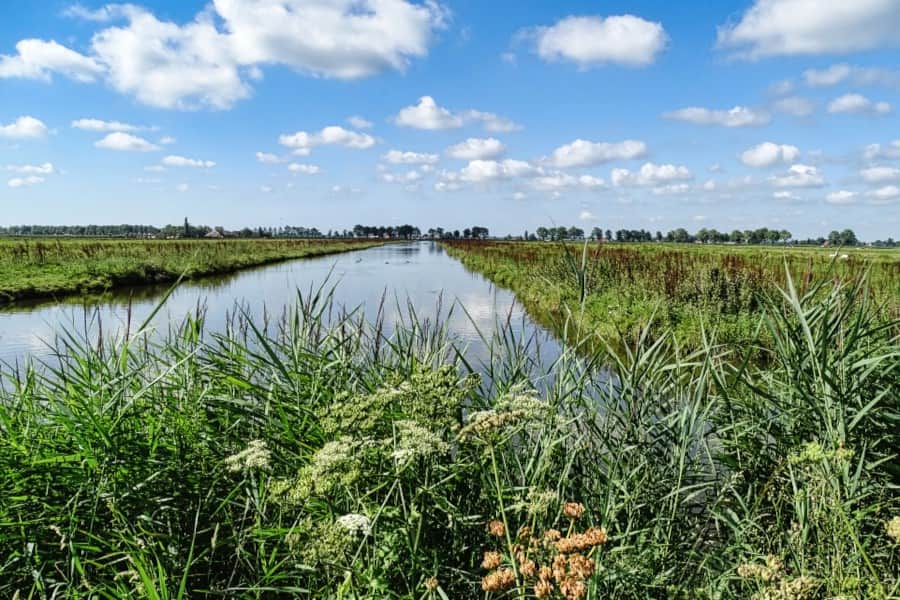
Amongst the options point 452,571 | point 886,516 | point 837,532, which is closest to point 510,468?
point 452,571

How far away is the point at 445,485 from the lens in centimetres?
245

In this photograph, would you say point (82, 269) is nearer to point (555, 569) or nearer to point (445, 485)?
point (445, 485)

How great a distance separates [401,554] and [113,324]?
11220 mm

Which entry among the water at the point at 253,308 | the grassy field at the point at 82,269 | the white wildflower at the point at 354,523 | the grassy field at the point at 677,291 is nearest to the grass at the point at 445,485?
the white wildflower at the point at 354,523

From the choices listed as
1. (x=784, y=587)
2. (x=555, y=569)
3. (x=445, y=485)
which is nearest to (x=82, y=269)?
(x=445, y=485)

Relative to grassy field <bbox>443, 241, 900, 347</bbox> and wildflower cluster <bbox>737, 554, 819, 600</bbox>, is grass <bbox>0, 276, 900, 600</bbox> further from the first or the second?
grassy field <bbox>443, 241, 900, 347</bbox>

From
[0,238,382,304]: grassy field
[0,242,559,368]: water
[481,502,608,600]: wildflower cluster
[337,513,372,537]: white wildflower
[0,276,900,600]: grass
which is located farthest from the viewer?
[0,238,382,304]: grassy field

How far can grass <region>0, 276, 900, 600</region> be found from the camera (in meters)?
1.93

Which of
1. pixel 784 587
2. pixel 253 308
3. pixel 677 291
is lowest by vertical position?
pixel 253 308

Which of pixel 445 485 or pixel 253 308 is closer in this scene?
pixel 445 485

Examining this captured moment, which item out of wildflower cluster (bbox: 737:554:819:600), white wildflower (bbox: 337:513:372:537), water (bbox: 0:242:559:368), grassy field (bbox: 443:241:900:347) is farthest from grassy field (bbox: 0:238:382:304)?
wildflower cluster (bbox: 737:554:819:600)

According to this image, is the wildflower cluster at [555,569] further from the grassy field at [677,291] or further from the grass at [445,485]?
the grassy field at [677,291]

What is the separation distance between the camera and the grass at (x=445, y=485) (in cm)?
193

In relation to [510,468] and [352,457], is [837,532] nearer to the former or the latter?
[510,468]
